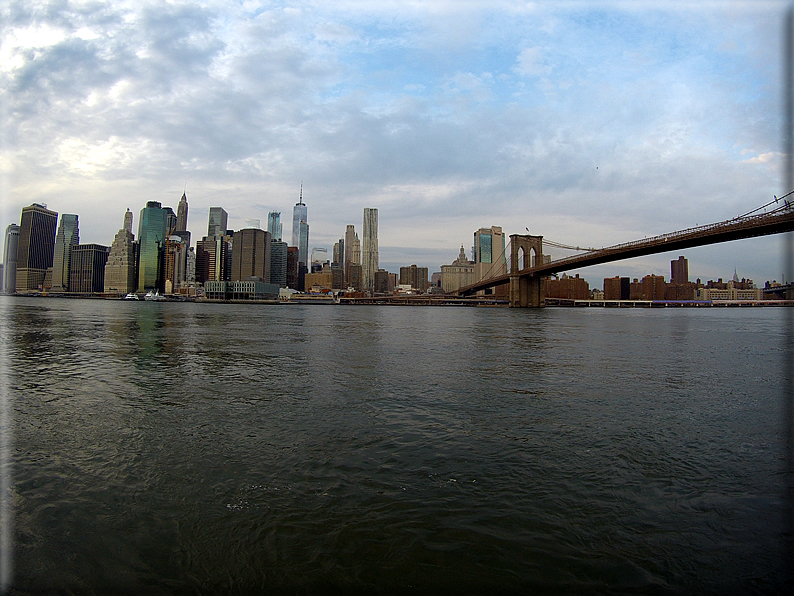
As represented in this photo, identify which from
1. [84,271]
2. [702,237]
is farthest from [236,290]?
[702,237]

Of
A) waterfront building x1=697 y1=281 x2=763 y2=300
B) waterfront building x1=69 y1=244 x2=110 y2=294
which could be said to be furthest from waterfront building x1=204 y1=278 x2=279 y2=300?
waterfront building x1=697 y1=281 x2=763 y2=300

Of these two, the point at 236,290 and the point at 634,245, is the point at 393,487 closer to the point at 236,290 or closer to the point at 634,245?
the point at 634,245

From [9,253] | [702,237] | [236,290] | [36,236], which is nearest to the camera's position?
[9,253]

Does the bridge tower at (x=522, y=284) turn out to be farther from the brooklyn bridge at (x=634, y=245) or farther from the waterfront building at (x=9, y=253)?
the waterfront building at (x=9, y=253)

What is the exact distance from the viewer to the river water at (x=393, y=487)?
11.1 feet

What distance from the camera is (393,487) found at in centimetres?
475

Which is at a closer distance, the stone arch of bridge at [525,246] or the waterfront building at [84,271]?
the stone arch of bridge at [525,246]

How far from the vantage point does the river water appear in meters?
3.38

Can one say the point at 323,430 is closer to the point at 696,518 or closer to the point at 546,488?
the point at 546,488

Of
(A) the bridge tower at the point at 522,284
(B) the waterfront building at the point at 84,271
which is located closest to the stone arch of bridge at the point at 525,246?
(A) the bridge tower at the point at 522,284

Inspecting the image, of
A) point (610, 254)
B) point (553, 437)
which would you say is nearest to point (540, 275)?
point (610, 254)

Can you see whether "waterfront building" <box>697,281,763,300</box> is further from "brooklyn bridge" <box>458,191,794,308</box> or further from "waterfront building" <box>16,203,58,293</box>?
"waterfront building" <box>16,203,58,293</box>

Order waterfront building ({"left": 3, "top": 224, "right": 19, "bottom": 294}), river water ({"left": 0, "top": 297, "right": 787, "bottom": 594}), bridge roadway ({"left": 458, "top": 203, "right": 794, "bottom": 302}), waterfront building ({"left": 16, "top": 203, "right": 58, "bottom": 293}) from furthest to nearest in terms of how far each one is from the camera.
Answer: waterfront building ({"left": 16, "top": 203, "right": 58, "bottom": 293})
bridge roadway ({"left": 458, "top": 203, "right": 794, "bottom": 302})
waterfront building ({"left": 3, "top": 224, "right": 19, "bottom": 294})
river water ({"left": 0, "top": 297, "right": 787, "bottom": 594})

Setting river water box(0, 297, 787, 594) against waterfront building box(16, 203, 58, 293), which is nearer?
river water box(0, 297, 787, 594)
